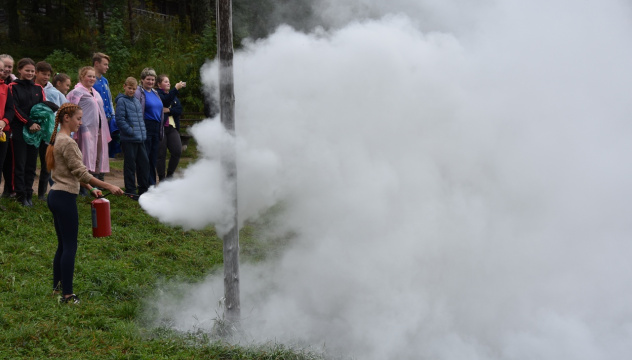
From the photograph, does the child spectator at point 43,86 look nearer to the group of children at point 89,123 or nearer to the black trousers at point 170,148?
the group of children at point 89,123

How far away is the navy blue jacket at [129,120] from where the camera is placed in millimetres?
9594

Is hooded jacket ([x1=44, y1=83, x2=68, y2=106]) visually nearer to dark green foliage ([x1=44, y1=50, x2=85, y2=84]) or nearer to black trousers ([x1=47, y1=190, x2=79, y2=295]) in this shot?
black trousers ([x1=47, y1=190, x2=79, y2=295])

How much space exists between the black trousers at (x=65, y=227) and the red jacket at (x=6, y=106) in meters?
2.97

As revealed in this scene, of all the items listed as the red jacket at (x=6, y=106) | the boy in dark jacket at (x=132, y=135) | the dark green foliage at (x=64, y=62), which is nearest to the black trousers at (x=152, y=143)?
the boy in dark jacket at (x=132, y=135)

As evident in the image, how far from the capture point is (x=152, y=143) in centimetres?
1041

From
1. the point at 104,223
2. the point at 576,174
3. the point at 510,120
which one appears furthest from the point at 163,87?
the point at 576,174

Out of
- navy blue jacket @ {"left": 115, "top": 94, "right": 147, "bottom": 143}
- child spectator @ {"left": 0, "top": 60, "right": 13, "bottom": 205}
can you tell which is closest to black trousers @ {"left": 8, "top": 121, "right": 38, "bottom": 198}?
child spectator @ {"left": 0, "top": 60, "right": 13, "bottom": 205}

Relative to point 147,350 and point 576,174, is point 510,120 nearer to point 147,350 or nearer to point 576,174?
point 576,174

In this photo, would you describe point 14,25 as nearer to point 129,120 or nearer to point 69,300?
point 129,120

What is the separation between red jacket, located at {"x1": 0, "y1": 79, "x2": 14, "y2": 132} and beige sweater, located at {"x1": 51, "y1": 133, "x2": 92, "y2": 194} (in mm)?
2895

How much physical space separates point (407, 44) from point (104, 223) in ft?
12.0

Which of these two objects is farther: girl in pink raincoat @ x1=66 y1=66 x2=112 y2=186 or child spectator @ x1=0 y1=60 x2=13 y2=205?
girl in pink raincoat @ x1=66 y1=66 x2=112 y2=186

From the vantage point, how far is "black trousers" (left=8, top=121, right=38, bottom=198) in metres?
8.61

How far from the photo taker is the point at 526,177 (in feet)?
24.7
